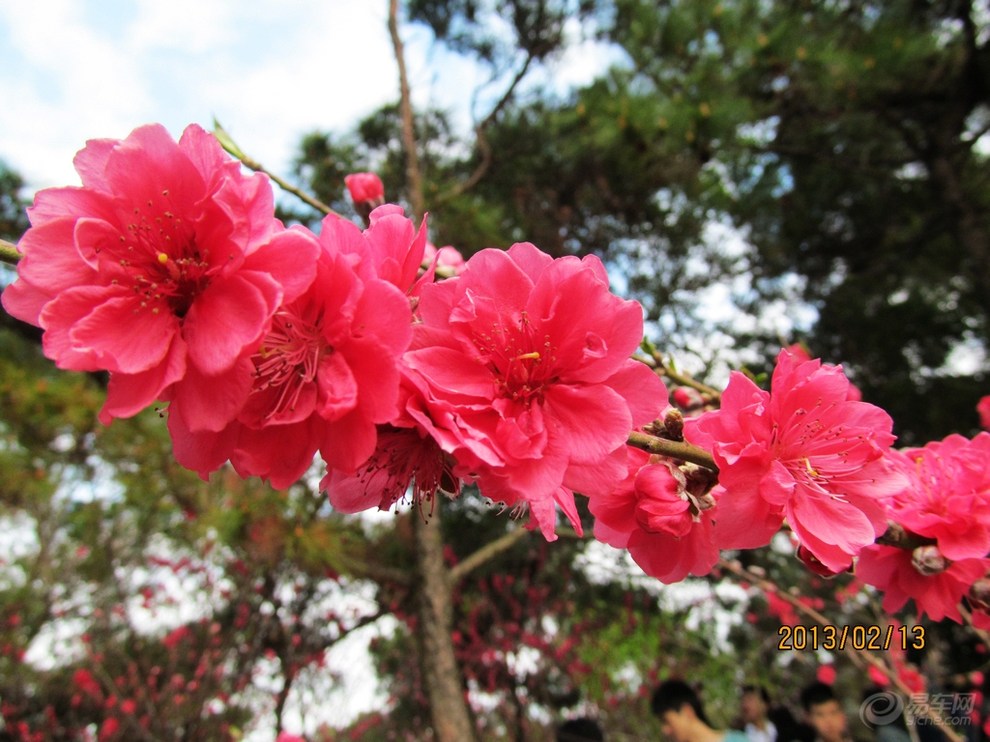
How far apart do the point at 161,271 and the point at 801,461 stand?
884 mm

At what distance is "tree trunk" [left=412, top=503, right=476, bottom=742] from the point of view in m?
3.30

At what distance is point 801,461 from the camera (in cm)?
88

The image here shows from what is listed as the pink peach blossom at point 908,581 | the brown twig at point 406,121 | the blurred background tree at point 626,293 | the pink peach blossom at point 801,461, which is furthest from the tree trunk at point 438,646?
the pink peach blossom at point 801,461

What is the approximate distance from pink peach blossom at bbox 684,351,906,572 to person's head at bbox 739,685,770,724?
527 centimetres

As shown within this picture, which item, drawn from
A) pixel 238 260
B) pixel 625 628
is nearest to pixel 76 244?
pixel 238 260

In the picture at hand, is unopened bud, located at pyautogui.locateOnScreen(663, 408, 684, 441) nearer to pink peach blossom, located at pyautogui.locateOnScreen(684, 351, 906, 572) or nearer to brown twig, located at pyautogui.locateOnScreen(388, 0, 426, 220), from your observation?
pink peach blossom, located at pyautogui.locateOnScreen(684, 351, 906, 572)

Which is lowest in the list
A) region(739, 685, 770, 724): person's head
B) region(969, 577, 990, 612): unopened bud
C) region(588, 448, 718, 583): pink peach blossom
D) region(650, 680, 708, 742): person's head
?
region(739, 685, 770, 724): person's head

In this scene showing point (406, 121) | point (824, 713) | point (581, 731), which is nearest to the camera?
point (824, 713)

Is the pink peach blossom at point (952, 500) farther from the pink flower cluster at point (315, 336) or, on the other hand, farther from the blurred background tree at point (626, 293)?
the blurred background tree at point (626, 293)

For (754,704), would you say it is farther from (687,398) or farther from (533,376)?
(533,376)

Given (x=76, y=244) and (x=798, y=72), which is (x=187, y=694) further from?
(x=798, y=72)

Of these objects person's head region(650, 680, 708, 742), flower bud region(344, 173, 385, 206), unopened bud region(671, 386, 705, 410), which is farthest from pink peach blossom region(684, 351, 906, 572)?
person's head region(650, 680, 708, 742)

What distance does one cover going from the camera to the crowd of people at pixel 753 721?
132 inches

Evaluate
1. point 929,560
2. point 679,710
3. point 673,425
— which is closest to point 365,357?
point 673,425
